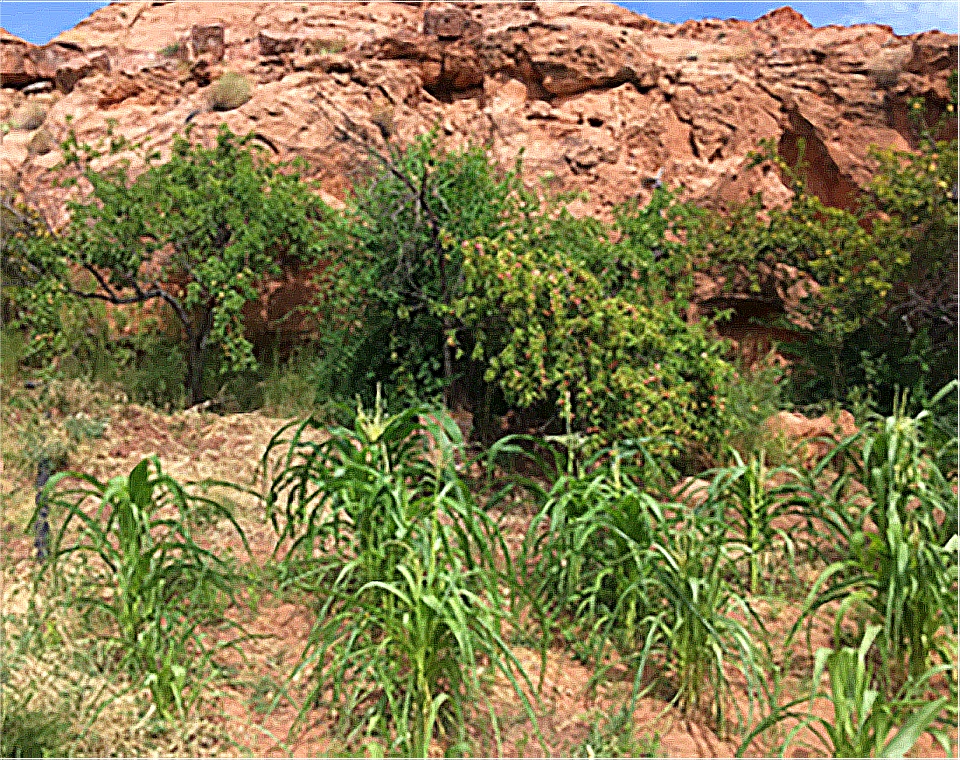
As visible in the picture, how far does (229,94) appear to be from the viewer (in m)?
9.30

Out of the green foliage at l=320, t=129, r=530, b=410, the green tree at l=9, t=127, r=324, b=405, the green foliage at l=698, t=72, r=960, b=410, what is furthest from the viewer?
the green foliage at l=698, t=72, r=960, b=410

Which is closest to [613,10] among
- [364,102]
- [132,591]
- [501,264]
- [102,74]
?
[364,102]

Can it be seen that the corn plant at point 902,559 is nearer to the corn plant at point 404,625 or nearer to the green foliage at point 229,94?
the corn plant at point 404,625

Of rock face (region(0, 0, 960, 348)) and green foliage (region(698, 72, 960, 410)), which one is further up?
rock face (region(0, 0, 960, 348))

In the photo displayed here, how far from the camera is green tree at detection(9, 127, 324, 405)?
270 inches

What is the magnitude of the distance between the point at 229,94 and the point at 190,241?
113 inches

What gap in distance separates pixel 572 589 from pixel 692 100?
7844 mm

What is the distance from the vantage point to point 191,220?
6.92 m

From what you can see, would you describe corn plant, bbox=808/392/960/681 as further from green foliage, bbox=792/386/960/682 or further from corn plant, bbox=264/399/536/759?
corn plant, bbox=264/399/536/759

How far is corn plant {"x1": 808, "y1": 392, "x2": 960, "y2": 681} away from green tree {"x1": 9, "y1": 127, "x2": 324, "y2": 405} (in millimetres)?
4844

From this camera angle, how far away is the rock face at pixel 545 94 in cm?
925

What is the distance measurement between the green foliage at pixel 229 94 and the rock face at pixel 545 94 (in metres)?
0.18

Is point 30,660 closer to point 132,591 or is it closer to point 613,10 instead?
point 132,591

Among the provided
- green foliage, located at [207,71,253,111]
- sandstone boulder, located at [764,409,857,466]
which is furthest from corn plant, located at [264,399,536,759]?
green foliage, located at [207,71,253,111]
